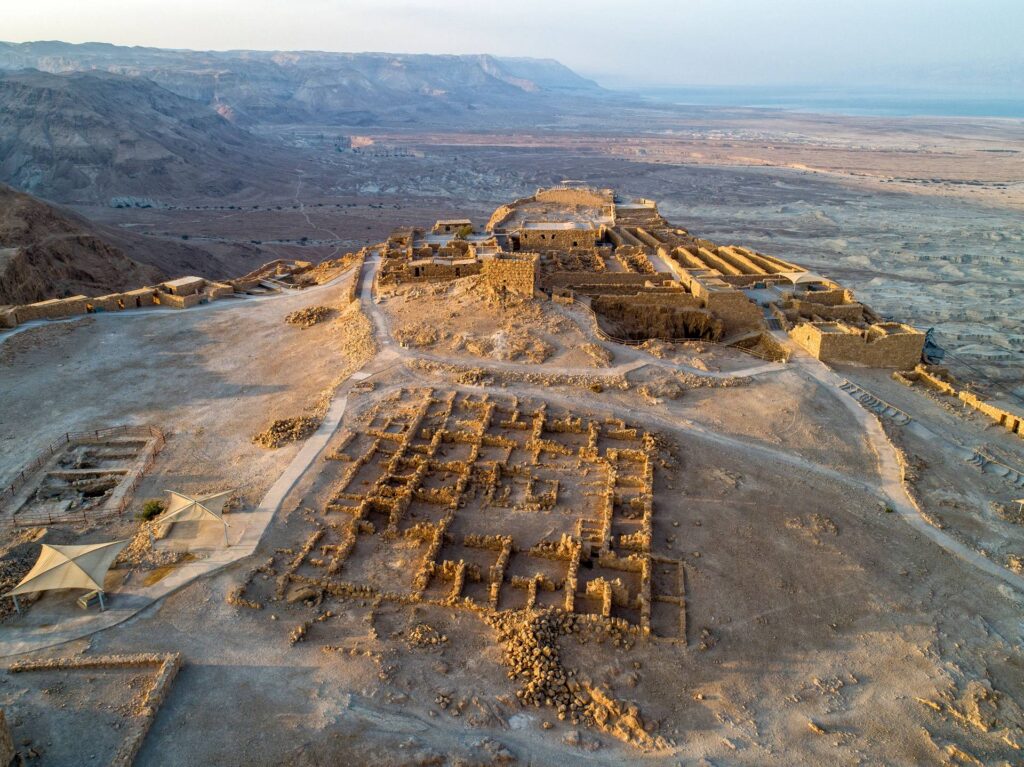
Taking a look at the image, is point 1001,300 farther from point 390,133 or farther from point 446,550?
point 390,133

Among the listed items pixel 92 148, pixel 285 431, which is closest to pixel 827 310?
pixel 285 431

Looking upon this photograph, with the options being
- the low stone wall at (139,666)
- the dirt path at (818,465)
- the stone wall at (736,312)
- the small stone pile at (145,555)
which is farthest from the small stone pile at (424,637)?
the stone wall at (736,312)

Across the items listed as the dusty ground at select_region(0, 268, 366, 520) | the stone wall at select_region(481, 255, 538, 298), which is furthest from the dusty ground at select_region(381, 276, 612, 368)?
the dusty ground at select_region(0, 268, 366, 520)

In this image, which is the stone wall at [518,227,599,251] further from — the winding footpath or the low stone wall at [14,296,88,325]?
the low stone wall at [14,296,88,325]

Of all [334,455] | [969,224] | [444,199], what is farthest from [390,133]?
[334,455]

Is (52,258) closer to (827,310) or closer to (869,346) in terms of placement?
(827,310)

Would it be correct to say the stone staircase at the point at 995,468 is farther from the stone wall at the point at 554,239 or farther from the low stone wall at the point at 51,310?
the low stone wall at the point at 51,310
